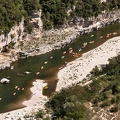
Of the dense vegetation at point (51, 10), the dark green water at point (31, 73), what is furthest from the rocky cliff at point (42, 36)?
the dark green water at point (31, 73)

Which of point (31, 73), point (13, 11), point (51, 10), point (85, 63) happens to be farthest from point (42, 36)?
point (31, 73)

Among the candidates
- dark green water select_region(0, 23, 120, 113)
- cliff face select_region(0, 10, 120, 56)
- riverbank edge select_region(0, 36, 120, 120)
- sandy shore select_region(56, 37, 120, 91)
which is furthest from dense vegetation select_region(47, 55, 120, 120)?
cliff face select_region(0, 10, 120, 56)

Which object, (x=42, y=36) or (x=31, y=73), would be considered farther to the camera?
(x=42, y=36)

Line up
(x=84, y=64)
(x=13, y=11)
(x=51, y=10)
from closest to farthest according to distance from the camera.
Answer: (x=84, y=64)
(x=13, y=11)
(x=51, y=10)

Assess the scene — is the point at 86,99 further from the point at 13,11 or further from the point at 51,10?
the point at 51,10

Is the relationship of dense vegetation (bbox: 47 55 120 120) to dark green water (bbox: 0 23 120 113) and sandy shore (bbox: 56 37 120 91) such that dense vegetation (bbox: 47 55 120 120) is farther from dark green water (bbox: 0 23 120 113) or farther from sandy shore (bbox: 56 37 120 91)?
dark green water (bbox: 0 23 120 113)

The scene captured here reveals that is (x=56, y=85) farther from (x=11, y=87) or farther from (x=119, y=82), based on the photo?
(x=119, y=82)
